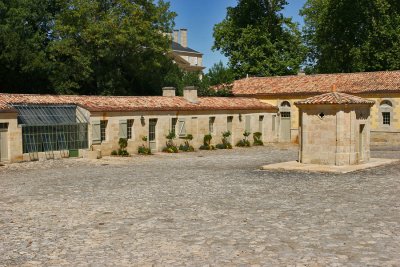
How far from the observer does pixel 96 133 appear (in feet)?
99.9

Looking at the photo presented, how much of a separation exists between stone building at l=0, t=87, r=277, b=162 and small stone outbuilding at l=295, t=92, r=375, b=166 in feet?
39.7

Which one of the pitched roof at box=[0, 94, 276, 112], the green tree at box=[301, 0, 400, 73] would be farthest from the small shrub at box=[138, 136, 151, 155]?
the green tree at box=[301, 0, 400, 73]

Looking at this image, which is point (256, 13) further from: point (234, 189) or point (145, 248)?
point (145, 248)

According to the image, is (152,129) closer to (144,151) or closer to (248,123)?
(144,151)

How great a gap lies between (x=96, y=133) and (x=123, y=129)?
2.05 meters

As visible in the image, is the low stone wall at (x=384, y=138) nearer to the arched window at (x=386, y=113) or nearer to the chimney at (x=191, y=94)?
the arched window at (x=386, y=113)

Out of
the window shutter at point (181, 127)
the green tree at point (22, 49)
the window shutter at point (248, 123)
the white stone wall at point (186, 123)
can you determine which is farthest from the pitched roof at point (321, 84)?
the green tree at point (22, 49)

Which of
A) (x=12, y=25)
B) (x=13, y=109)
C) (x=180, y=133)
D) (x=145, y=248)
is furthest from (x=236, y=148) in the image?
(x=145, y=248)

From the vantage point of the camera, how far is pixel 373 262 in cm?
876

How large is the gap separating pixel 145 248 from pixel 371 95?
111 feet

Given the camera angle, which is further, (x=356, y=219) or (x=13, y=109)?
(x=13, y=109)

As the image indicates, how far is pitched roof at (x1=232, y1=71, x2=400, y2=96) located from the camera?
132 ft

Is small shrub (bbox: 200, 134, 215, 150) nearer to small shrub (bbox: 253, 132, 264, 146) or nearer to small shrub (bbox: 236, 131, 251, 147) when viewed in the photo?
small shrub (bbox: 236, 131, 251, 147)

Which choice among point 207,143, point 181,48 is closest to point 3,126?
point 207,143
